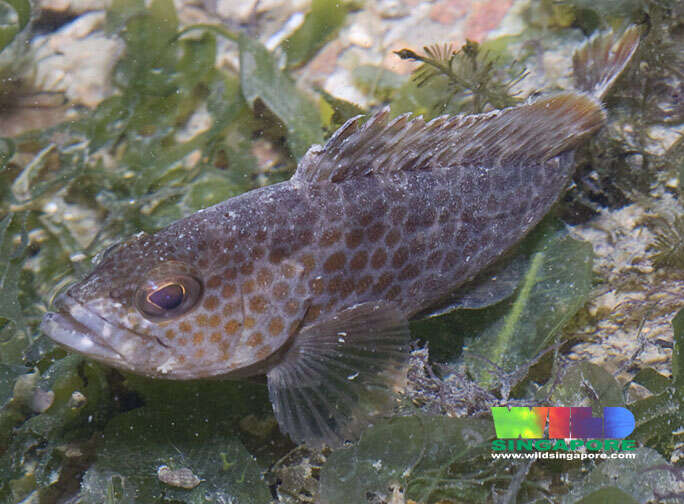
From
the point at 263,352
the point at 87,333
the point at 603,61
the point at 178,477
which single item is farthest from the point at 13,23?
the point at 603,61

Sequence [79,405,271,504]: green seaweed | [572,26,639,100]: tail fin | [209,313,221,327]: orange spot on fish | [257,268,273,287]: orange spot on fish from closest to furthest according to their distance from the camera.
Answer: [209,313,221,327]: orange spot on fish
[257,268,273,287]: orange spot on fish
[79,405,271,504]: green seaweed
[572,26,639,100]: tail fin

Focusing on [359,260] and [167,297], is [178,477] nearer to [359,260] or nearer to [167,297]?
[167,297]

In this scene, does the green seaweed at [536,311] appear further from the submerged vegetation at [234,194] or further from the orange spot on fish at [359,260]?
the orange spot on fish at [359,260]

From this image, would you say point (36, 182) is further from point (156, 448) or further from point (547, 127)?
point (547, 127)

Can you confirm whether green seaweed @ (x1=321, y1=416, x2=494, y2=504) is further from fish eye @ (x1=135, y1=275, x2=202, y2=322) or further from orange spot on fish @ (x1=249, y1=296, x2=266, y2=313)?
fish eye @ (x1=135, y1=275, x2=202, y2=322)

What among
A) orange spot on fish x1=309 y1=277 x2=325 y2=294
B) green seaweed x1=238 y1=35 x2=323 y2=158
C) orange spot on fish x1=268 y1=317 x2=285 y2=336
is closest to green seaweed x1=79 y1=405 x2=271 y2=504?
orange spot on fish x1=268 y1=317 x2=285 y2=336

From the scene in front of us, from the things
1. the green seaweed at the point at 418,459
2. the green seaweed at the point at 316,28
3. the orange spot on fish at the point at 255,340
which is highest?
the green seaweed at the point at 316,28

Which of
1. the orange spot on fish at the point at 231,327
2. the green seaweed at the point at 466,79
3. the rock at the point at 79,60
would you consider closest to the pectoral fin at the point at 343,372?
the orange spot on fish at the point at 231,327

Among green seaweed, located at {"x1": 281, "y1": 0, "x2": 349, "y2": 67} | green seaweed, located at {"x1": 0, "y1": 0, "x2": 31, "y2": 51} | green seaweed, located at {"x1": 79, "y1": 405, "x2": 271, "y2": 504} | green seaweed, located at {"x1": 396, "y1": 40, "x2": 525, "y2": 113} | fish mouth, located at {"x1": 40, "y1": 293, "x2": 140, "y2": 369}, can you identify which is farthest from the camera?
green seaweed, located at {"x1": 281, "y1": 0, "x2": 349, "y2": 67}
